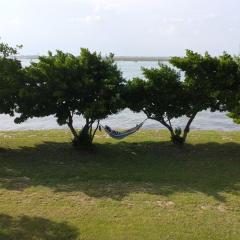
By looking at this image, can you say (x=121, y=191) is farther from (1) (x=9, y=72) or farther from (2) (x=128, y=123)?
(2) (x=128, y=123)

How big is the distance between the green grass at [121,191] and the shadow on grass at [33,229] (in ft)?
0.07

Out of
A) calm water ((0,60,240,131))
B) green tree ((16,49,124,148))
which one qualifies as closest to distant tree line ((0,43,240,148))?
green tree ((16,49,124,148))

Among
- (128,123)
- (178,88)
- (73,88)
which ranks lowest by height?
(128,123)

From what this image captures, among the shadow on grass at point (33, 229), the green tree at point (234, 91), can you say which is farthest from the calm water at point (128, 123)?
the shadow on grass at point (33, 229)

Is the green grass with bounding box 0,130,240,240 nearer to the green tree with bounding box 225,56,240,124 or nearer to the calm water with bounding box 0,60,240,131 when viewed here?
the green tree with bounding box 225,56,240,124

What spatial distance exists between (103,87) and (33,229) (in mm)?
7922

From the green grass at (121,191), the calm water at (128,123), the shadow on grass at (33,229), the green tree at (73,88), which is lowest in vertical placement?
the shadow on grass at (33,229)

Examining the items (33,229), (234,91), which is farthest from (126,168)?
(33,229)

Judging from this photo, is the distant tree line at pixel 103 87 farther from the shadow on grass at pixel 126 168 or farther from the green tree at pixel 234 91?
the shadow on grass at pixel 126 168

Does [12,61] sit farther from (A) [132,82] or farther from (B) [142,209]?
(B) [142,209]

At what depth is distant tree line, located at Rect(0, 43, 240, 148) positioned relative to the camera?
54.1 feet

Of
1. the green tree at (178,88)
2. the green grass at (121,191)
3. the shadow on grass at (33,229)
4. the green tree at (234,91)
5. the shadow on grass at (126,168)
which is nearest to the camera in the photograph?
the shadow on grass at (33,229)

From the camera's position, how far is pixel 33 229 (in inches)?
377

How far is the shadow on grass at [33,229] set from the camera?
9.23 m
